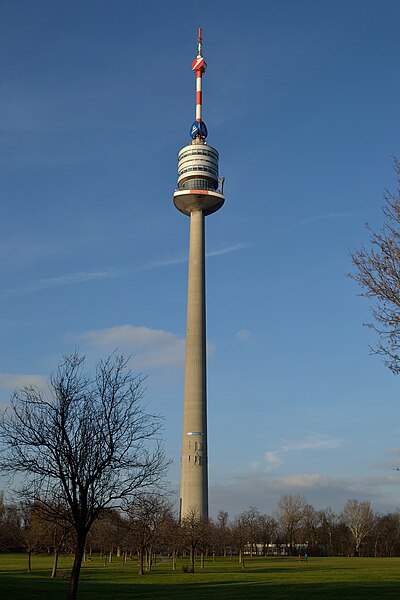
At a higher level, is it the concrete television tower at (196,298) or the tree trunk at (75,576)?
the concrete television tower at (196,298)

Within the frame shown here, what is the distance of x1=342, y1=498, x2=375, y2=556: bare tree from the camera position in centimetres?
14125

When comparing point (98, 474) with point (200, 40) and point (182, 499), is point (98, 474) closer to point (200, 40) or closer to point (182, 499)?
point (182, 499)

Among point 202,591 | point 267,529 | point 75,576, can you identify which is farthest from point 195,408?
point 75,576

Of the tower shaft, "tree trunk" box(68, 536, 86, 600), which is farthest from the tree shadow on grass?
the tower shaft

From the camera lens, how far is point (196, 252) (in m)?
115

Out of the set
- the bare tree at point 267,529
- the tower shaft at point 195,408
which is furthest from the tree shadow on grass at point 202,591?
the bare tree at point 267,529

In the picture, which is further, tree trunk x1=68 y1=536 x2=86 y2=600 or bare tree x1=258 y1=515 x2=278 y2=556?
bare tree x1=258 y1=515 x2=278 y2=556

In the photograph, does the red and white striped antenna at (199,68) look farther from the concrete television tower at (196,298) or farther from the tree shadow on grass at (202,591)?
the tree shadow on grass at (202,591)

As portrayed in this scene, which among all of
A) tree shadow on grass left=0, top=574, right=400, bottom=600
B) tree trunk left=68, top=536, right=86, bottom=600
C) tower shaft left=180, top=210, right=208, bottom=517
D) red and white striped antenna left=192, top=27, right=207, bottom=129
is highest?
red and white striped antenna left=192, top=27, right=207, bottom=129

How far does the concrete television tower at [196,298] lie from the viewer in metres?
105

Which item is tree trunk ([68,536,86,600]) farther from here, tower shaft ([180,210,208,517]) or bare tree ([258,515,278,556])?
bare tree ([258,515,278,556])

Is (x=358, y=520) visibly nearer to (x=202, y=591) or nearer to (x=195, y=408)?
(x=195, y=408)

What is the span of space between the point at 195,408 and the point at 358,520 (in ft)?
202

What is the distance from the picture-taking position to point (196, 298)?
4387 inches
